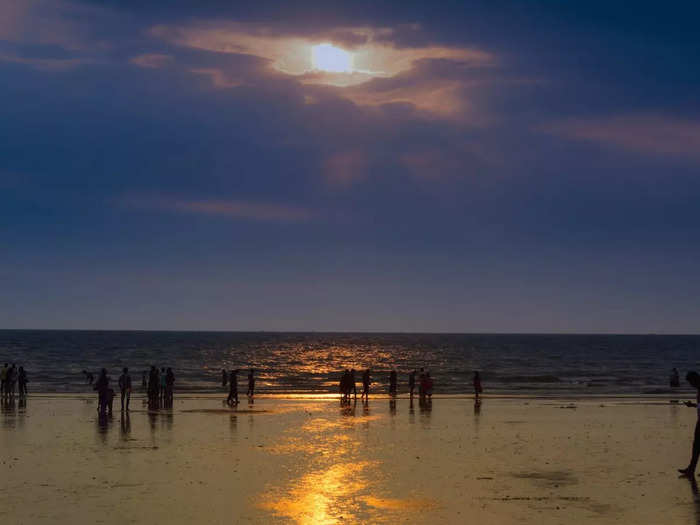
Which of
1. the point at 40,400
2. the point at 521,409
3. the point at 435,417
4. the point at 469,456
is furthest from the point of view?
the point at 40,400

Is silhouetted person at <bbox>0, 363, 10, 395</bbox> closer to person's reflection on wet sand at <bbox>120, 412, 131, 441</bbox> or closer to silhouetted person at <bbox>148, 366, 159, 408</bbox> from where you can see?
silhouetted person at <bbox>148, 366, 159, 408</bbox>

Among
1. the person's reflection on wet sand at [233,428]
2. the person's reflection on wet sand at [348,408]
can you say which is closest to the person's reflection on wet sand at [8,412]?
the person's reflection on wet sand at [233,428]

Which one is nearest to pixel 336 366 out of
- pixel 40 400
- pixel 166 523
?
pixel 40 400

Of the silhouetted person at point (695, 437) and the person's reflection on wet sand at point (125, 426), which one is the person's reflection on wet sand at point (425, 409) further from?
the silhouetted person at point (695, 437)

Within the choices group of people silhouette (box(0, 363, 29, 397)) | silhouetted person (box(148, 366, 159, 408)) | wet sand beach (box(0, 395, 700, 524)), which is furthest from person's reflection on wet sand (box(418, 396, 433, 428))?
group of people silhouette (box(0, 363, 29, 397))

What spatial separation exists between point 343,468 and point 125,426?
44.0 feet

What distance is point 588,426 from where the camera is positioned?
33.2 metres

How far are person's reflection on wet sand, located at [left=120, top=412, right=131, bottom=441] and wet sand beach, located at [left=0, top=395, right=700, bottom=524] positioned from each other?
0.08m

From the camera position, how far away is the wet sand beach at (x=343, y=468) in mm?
16281

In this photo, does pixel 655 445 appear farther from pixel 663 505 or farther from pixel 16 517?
pixel 16 517

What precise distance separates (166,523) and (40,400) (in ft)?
113

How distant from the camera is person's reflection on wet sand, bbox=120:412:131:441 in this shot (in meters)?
28.5

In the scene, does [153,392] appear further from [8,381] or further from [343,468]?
[343,468]

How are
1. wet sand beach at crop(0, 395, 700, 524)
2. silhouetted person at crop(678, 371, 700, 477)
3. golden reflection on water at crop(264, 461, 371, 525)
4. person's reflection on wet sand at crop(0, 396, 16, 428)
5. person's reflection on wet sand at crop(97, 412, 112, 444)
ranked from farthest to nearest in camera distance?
person's reflection on wet sand at crop(0, 396, 16, 428)
person's reflection on wet sand at crop(97, 412, 112, 444)
silhouetted person at crop(678, 371, 700, 477)
wet sand beach at crop(0, 395, 700, 524)
golden reflection on water at crop(264, 461, 371, 525)
